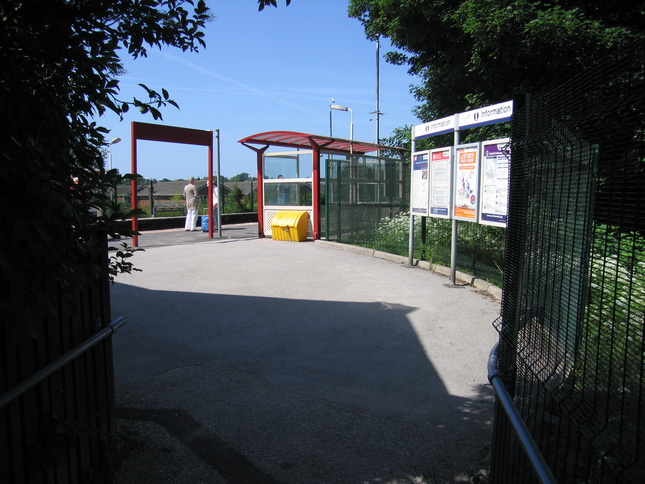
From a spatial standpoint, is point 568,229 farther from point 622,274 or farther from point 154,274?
point 154,274

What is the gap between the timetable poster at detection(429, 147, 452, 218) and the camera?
8633mm

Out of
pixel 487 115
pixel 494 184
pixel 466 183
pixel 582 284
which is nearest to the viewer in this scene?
pixel 582 284

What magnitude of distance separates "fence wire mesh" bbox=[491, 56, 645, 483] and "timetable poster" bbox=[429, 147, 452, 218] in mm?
5843

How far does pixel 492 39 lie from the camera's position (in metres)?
11.0

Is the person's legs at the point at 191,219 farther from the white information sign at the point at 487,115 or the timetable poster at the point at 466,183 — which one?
the white information sign at the point at 487,115

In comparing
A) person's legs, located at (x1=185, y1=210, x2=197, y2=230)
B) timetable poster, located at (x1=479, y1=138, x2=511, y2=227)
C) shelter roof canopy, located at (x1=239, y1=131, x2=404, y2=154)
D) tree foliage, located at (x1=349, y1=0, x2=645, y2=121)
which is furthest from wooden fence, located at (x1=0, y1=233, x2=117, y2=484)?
person's legs, located at (x1=185, y1=210, x2=197, y2=230)

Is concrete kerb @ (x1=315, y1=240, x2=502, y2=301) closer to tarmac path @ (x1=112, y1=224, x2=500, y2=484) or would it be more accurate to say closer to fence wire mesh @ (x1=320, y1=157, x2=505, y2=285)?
tarmac path @ (x1=112, y1=224, x2=500, y2=484)

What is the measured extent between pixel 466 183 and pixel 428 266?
2.51m

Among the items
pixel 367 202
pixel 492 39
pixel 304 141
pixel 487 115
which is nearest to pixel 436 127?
pixel 487 115

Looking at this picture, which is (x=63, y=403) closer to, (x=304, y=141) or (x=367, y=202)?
(x=367, y=202)

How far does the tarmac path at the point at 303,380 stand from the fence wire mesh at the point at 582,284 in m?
0.92

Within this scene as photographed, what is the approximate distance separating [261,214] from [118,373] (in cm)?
1172

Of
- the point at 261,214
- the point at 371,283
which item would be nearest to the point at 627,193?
the point at 371,283

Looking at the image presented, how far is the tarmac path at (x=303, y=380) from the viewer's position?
3.24 m
